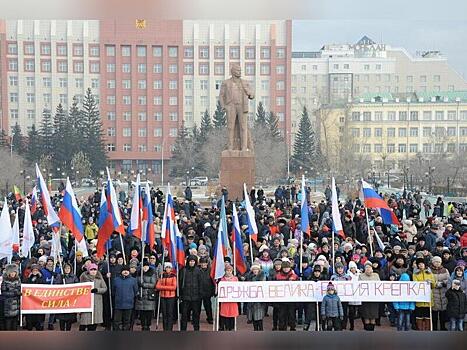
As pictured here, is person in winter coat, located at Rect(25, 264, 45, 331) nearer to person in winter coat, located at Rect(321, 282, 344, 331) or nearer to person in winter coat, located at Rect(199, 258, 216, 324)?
person in winter coat, located at Rect(199, 258, 216, 324)

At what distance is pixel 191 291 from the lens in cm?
661

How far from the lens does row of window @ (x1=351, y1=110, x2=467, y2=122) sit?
147 feet

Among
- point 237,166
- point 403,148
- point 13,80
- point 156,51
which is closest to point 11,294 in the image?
point 237,166

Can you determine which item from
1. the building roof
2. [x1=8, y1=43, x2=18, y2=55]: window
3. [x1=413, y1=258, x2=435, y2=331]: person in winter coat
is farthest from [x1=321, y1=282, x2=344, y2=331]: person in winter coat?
the building roof

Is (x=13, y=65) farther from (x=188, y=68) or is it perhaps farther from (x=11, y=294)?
(x=11, y=294)

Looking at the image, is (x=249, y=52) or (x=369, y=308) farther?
(x=249, y=52)

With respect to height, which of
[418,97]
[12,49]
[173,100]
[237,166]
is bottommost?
[237,166]

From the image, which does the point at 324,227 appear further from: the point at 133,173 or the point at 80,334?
the point at 133,173

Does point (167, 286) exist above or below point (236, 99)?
below

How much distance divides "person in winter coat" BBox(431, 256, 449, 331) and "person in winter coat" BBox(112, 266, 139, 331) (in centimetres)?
246

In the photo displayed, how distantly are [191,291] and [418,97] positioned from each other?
4169cm

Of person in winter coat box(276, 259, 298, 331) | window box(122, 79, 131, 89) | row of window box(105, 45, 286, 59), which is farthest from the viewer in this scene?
window box(122, 79, 131, 89)

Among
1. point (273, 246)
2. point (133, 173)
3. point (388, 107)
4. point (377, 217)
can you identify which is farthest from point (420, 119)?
point (273, 246)

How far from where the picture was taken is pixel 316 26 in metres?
44.2
